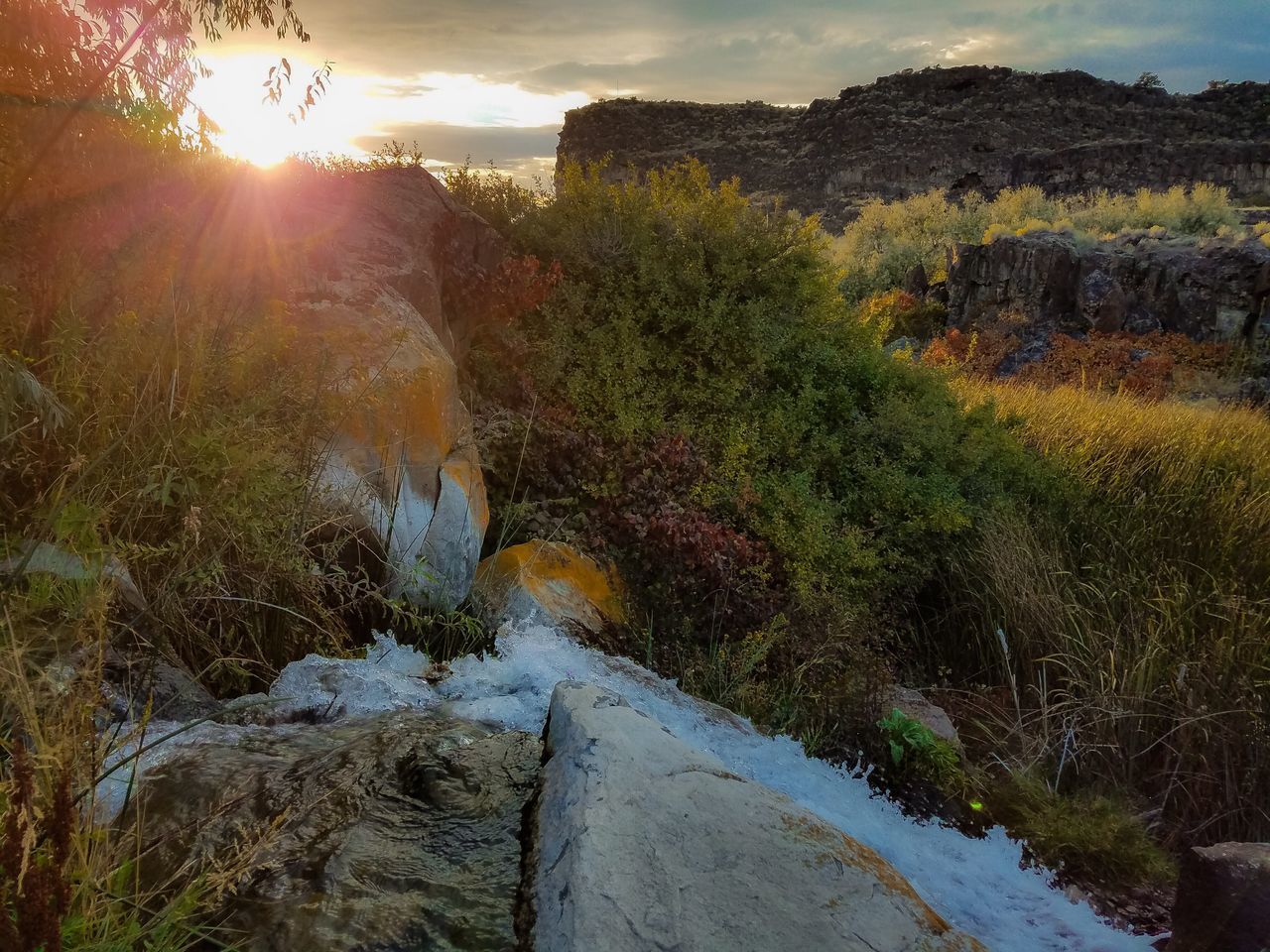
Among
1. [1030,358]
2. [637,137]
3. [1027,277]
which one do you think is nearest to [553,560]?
[1030,358]

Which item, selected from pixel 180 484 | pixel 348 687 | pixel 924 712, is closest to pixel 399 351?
pixel 180 484

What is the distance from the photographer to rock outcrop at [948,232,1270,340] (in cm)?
1442

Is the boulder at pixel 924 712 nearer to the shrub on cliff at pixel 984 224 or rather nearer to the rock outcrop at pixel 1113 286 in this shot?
the rock outcrop at pixel 1113 286

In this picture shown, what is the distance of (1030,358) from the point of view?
15.0m

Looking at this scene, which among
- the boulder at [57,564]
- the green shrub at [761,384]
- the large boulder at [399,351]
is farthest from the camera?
the green shrub at [761,384]

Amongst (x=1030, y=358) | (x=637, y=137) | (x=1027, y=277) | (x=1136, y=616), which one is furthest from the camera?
(x=637, y=137)

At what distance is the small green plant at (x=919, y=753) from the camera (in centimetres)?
381

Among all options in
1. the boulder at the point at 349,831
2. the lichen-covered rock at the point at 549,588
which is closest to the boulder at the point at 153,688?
the boulder at the point at 349,831

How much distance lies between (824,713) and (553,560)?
1741 mm

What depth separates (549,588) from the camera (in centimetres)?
454

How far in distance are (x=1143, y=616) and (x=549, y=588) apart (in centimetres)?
349

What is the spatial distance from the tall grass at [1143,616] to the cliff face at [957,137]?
31348 mm

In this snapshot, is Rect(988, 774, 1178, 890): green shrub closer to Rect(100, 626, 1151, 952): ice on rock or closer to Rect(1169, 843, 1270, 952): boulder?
Rect(100, 626, 1151, 952): ice on rock

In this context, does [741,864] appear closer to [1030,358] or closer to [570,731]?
[570,731]
